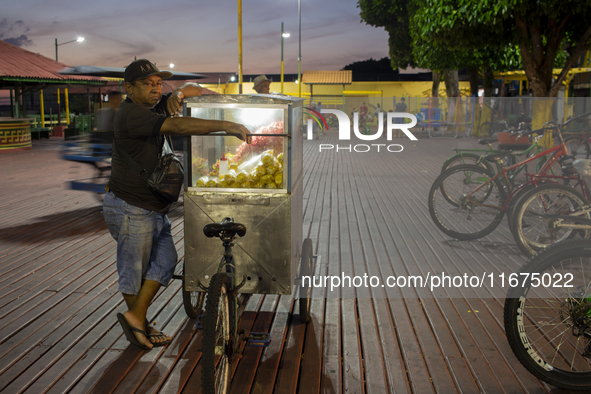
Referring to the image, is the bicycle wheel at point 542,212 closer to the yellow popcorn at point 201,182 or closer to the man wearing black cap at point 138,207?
the yellow popcorn at point 201,182

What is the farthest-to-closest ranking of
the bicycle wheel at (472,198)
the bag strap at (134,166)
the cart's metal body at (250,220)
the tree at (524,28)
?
the tree at (524,28) → the bicycle wheel at (472,198) → the cart's metal body at (250,220) → the bag strap at (134,166)

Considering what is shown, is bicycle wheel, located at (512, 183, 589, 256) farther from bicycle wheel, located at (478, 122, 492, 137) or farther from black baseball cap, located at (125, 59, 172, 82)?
bicycle wheel, located at (478, 122, 492, 137)

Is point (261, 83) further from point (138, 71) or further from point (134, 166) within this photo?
point (134, 166)

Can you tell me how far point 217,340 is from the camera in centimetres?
275

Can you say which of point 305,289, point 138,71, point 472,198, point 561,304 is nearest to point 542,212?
point 472,198

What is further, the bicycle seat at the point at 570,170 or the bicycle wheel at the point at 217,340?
the bicycle seat at the point at 570,170

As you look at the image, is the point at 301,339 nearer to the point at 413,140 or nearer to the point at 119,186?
the point at 119,186

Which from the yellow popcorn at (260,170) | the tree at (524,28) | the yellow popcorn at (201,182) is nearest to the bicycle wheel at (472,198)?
the yellow popcorn at (260,170)

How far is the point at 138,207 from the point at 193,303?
113 centimetres

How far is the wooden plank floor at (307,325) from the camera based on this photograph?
3.27 meters

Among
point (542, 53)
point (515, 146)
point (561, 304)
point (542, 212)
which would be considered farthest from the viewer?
point (542, 53)

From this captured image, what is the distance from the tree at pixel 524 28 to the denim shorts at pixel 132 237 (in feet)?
40.8

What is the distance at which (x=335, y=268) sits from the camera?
5520mm

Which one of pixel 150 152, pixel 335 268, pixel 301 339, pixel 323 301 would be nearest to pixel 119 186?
pixel 150 152
